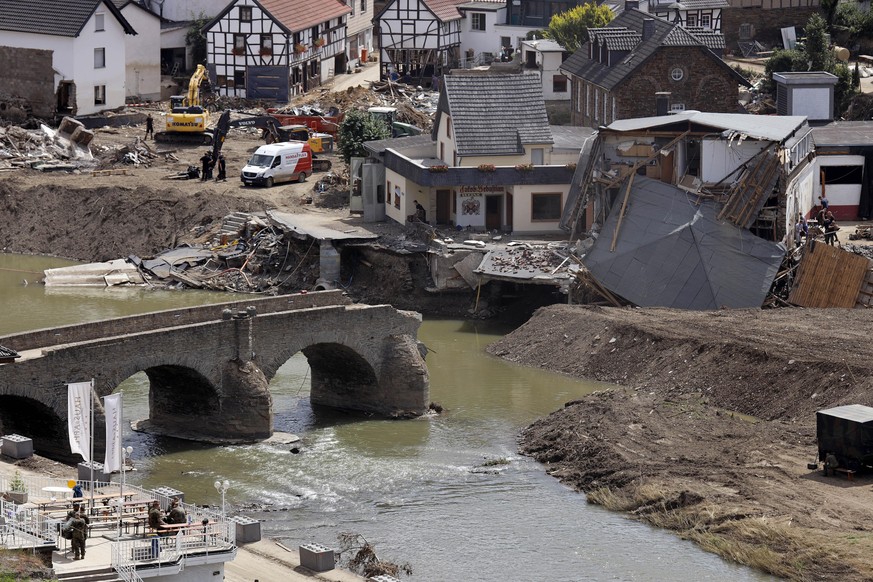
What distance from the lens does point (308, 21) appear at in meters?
103

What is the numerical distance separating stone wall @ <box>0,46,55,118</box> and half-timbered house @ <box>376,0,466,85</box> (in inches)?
844

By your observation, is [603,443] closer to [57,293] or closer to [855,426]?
[855,426]

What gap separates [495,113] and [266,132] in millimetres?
18454

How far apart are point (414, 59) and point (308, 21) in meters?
8.38

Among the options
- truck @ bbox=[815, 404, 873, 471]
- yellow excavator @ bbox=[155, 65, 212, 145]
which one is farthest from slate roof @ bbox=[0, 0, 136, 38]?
truck @ bbox=[815, 404, 873, 471]

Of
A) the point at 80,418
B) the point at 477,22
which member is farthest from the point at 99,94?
the point at 80,418

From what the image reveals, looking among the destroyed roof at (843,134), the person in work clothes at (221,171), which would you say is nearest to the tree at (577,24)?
the person in work clothes at (221,171)

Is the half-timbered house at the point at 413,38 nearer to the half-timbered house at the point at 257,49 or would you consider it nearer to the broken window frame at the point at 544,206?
the half-timbered house at the point at 257,49

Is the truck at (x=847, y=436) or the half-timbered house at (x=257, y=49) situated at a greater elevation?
the half-timbered house at (x=257, y=49)

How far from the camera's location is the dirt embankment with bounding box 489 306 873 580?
147 ft

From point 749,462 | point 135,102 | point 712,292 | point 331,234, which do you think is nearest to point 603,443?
point 749,462

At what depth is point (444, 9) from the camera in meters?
110

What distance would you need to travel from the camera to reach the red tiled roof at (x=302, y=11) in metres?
100

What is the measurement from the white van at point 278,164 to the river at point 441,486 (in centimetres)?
2053
